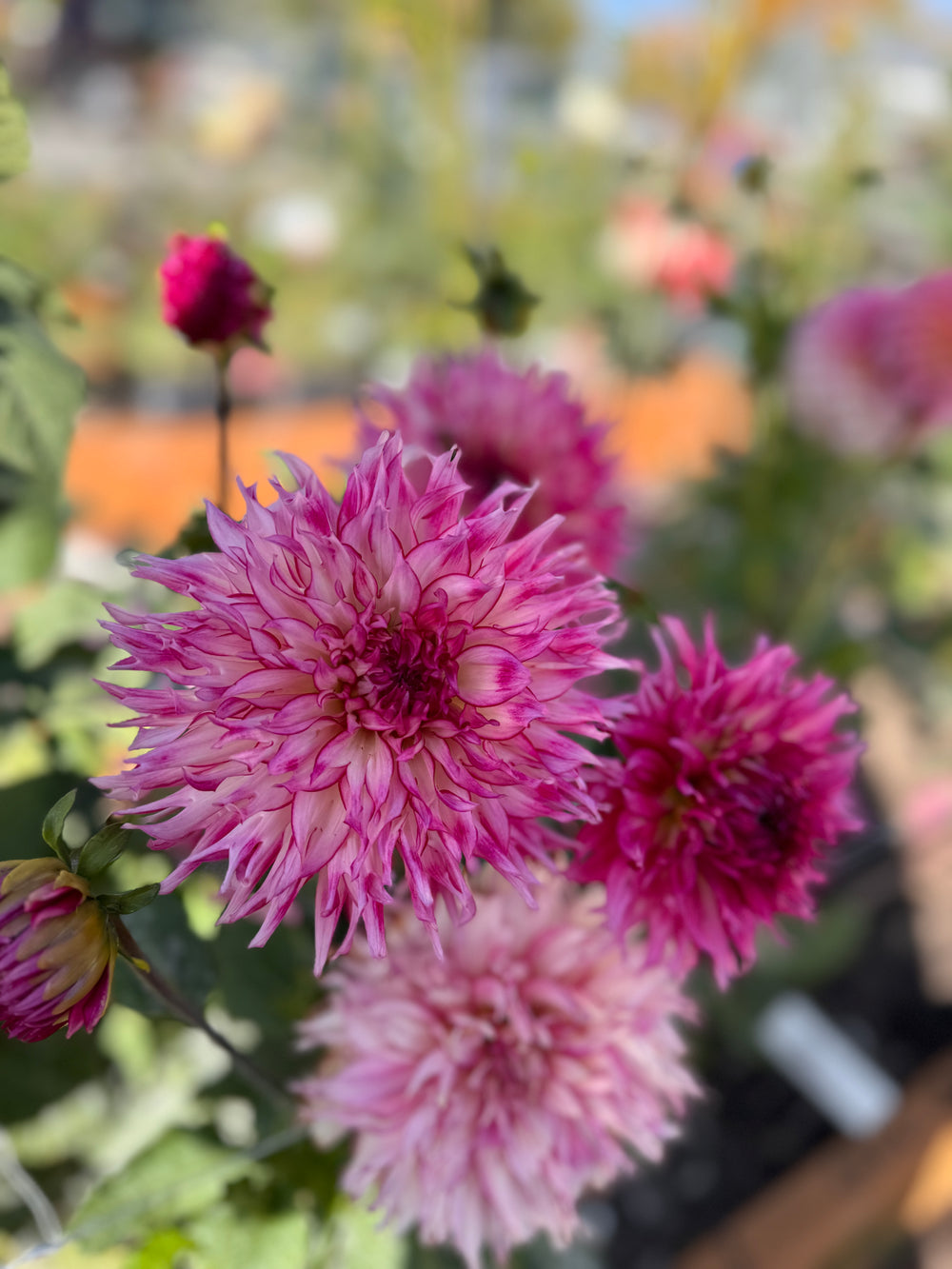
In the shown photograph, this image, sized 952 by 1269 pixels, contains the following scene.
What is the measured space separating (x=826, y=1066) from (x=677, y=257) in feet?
2.33

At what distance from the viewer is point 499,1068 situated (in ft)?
1.01

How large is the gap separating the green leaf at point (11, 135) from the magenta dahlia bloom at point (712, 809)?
0.84 ft

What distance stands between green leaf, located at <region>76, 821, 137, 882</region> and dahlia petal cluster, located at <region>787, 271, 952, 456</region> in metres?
0.53

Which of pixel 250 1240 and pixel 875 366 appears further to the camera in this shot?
pixel 875 366

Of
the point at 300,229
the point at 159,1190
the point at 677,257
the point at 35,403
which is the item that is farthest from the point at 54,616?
the point at 300,229

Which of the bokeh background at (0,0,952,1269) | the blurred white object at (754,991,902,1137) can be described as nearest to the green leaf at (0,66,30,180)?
the bokeh background at (0,0,952,1269)

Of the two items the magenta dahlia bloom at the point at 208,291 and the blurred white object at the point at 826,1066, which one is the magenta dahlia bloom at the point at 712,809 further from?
the blurred white object at the point at 826,1066

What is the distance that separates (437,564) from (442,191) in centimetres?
155

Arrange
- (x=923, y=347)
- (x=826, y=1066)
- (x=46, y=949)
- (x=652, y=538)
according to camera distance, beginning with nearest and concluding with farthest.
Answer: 1. (x=46, y=949)
2. (x=923, y=347)
3. (x=826, y=1066)
4. (x=652, y=538)

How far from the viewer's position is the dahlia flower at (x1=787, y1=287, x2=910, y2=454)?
59 cm

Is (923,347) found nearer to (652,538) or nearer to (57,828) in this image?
(652,538)

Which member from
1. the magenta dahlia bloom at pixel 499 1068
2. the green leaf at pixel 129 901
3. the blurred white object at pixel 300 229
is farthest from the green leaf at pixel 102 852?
the blurred white object at pixel 300 229

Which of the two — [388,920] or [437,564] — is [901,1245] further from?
[437,564]

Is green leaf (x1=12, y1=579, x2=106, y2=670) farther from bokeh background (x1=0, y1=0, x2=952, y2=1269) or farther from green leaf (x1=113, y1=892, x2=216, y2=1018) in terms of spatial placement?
green leaf (x1=113, y1=892, x2=216, y2=1018)
